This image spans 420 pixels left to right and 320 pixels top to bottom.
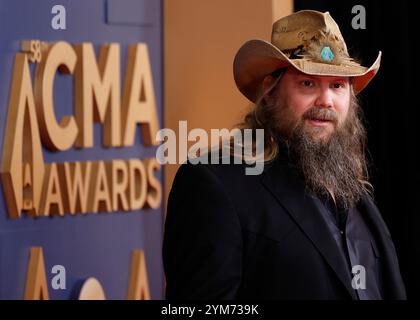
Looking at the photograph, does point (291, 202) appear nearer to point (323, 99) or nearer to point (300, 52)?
point (323, 99)

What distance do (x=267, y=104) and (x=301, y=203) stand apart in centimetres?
44

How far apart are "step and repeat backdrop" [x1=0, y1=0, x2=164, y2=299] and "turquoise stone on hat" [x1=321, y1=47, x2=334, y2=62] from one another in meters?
1.37

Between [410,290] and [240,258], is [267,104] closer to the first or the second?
[240,258]

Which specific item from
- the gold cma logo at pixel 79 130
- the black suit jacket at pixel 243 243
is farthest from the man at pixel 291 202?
the gold cma logo at pixel 79 130

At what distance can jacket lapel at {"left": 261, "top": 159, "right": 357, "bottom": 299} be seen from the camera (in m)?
2.63

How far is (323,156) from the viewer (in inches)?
115

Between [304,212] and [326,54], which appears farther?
[326,54]

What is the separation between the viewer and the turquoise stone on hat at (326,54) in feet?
9.61

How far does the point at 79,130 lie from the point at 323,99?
1637 mm

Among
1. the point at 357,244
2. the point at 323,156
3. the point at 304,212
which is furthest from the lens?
the point at 323,156

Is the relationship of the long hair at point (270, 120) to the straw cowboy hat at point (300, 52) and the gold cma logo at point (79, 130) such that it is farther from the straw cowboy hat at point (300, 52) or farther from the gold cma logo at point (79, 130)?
the gold cma logo at point (79, 130)

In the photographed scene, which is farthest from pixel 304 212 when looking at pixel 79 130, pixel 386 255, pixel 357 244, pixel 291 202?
pixel 79 130

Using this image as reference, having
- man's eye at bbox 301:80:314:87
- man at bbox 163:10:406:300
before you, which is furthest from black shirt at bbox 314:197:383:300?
man's eye at bbox 301:80:314:87
